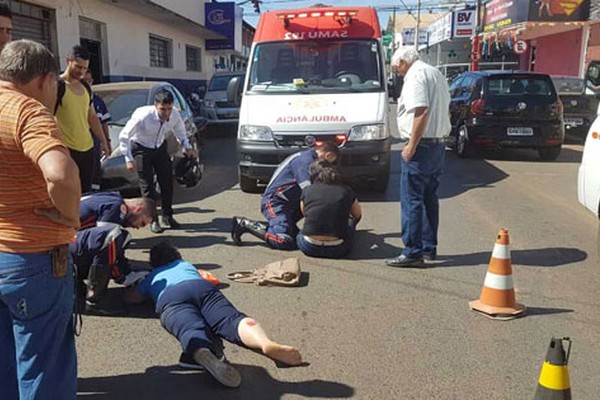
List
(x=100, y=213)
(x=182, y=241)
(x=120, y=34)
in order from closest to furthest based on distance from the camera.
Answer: (x=100, y=213), (x=182, y=241), (x=120, y=34)

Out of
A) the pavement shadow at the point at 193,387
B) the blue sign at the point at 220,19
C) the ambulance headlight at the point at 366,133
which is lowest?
the pavement shadow at the point at 193,387

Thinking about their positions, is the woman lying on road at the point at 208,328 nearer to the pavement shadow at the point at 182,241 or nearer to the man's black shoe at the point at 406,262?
the man's black shoe at the point at 406,262

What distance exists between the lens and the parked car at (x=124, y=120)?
7.27 meters

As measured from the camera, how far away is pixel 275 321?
167 inches

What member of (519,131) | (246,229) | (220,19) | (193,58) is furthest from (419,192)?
(193,58)

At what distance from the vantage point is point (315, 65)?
866cm

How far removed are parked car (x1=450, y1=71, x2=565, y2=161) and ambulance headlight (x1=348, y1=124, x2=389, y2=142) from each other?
4271 mm

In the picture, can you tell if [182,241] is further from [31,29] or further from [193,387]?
[31,29]

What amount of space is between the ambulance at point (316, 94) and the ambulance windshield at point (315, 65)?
0.01 m

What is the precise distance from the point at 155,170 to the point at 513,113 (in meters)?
7.25

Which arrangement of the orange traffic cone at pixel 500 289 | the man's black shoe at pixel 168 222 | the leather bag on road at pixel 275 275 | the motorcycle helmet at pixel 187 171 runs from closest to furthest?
the orange traffic cone at pixel 500 289
the leather bag on road at pixel 275 275
the man's black shoe at pixel 168 222
the motorcycle helmet at pixel 187 171

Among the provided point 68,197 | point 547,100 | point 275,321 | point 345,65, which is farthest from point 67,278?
point 547,100

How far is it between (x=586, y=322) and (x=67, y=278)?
352cm

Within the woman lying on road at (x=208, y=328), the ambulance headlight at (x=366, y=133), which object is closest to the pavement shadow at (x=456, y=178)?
the ambulance headlight at (x=366, y=133)
